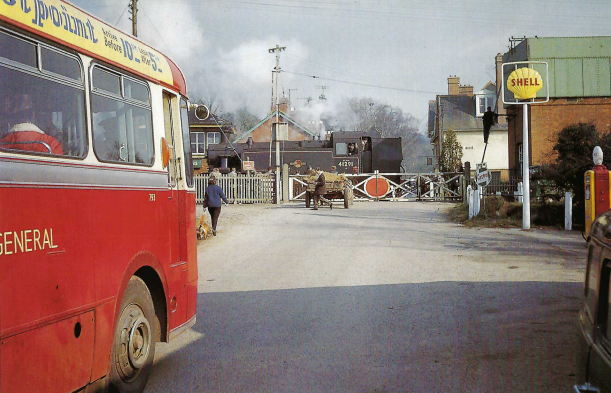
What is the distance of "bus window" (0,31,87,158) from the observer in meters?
3.47

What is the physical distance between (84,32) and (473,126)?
54.0m

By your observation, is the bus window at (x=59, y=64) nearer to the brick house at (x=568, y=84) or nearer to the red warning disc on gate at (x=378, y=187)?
the brick house at (x=568, y=84)

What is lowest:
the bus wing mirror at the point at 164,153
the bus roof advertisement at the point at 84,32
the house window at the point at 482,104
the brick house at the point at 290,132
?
the bus wing mirror at the point at 164,153

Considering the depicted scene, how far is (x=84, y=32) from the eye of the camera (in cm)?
441

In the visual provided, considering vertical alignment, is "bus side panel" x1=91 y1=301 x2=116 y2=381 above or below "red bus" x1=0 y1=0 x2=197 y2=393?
below

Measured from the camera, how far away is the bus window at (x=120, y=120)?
14.9 feet

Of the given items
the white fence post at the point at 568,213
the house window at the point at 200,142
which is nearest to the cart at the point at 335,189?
the white fence post at the point at 568,213

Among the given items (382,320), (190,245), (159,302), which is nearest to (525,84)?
(382,320)

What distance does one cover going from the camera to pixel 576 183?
17.7m

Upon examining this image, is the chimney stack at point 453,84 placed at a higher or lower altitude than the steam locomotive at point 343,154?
higher

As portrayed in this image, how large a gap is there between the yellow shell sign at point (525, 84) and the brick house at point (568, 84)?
12.7m

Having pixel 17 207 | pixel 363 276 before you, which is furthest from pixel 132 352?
pixel 363 276

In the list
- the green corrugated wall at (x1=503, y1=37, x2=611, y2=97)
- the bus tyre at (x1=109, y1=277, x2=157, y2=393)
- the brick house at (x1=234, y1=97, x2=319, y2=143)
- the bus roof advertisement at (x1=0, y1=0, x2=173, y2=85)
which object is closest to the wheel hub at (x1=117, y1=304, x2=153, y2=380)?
the bus tyre at (x1=109, y1=277, x2=157, y2=393)

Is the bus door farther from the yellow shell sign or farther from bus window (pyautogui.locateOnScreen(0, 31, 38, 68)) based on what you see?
the yellow shell sign
